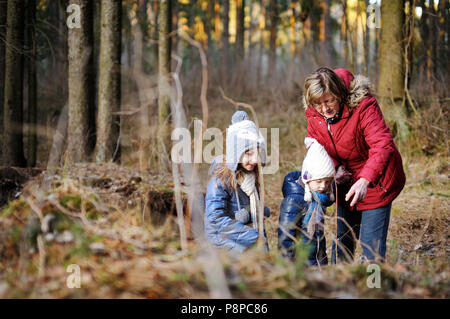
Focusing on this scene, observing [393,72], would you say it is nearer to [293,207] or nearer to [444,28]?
[293,207]

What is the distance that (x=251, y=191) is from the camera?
3.16 meters

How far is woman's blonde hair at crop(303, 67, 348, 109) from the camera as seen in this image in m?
2.86

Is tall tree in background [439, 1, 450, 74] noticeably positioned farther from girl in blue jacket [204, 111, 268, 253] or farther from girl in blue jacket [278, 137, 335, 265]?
girl in blue jacket [204, 111, 268, 253]

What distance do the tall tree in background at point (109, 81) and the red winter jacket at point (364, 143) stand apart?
4093mm

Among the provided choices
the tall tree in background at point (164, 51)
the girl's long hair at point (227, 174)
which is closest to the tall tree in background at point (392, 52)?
the tall tree in background at point (164, 51)

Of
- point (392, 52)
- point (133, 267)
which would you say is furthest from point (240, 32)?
point (133, 267)

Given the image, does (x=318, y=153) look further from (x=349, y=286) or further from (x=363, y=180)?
(x=349, y=286)

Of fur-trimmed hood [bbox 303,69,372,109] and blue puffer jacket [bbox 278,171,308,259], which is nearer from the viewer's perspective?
fur-trimmed hood [bbox 303,69,372,109]

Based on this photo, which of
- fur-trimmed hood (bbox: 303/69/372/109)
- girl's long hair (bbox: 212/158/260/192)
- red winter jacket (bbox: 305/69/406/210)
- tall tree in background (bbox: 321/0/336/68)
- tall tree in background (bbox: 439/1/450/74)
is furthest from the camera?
tall tree in background (bbox: 321/0/336/68)

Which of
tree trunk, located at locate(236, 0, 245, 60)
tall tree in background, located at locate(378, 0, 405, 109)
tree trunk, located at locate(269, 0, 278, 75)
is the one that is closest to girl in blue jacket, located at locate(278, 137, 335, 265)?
tall tree in background, located at locate(378, 0, 405, 109)

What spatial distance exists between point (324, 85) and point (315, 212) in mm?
902

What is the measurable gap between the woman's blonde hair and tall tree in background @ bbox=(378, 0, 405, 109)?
4.47 meters

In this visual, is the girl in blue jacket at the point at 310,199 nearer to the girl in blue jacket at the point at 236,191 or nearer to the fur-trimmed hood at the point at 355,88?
the girl in blue jacket at the point at 236,191
